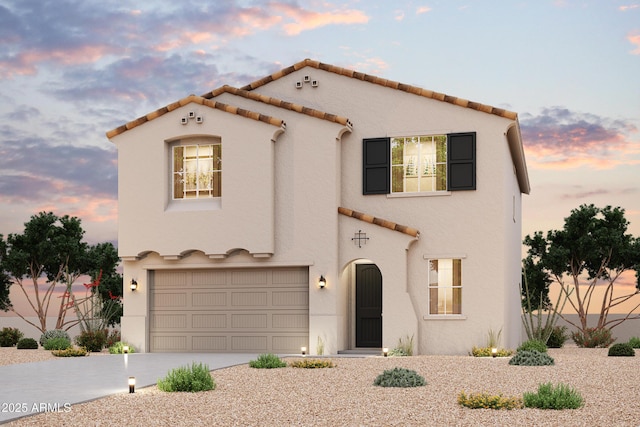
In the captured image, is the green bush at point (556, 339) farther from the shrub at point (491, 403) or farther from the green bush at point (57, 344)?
the shrub at point (491, 403)

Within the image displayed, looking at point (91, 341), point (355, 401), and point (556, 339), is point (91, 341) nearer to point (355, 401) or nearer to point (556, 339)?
point (355, 401)

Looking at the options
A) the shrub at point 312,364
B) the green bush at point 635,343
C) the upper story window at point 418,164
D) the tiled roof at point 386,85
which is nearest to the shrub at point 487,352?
the upper story window at point 418,164

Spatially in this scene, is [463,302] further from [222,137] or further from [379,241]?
[222,137]

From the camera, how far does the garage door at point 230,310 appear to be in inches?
824

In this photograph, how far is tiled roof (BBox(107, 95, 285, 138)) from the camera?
20719mm

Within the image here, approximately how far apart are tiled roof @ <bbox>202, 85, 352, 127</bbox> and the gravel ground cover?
7.25 m

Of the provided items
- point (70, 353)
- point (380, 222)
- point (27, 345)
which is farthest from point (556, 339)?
point (27, 345)

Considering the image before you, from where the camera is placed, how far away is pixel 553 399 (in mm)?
10664

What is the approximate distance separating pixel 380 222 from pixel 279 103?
14.0ft

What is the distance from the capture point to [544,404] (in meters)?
10.6

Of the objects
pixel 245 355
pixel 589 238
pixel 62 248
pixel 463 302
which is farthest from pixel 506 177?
pixel 62 248

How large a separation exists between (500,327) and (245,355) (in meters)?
6.44

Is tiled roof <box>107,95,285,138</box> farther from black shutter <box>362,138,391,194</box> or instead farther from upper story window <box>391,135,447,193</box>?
upper story window <box>391,135,447,193</box>

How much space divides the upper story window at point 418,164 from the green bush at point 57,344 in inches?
397
